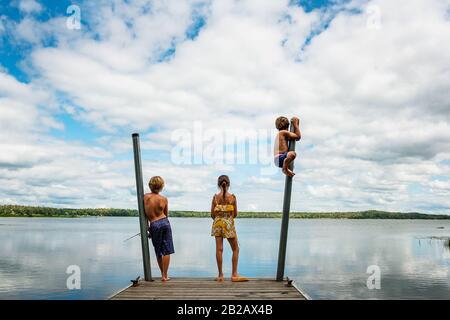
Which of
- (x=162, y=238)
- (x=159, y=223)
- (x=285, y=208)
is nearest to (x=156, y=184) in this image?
(x=159, y=223)

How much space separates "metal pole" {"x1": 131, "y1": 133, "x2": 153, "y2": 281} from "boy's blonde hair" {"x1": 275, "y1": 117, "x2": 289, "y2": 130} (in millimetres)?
2865

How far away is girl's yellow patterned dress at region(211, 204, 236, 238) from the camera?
772 cm

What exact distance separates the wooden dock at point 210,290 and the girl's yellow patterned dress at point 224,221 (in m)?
0.91

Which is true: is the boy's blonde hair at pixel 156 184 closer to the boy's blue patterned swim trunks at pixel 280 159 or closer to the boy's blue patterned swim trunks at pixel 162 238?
the boy's blue patterned swim trunks at pixel 162 238

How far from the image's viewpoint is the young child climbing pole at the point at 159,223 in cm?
774

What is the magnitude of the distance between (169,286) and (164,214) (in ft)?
4.51

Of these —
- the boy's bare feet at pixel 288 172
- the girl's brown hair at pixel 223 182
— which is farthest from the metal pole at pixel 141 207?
the boy's bare feet at pixel 288 172

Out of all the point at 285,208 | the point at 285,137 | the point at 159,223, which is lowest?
the point at 159,223

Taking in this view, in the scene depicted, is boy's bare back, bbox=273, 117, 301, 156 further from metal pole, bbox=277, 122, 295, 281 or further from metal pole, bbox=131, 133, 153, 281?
metal pole, bbox=131, 133, 153, 281

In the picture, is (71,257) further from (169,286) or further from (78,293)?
(169,286)

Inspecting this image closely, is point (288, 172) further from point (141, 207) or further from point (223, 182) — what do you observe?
point (141, 207)

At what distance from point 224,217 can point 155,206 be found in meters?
1.34

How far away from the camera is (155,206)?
308 inches
